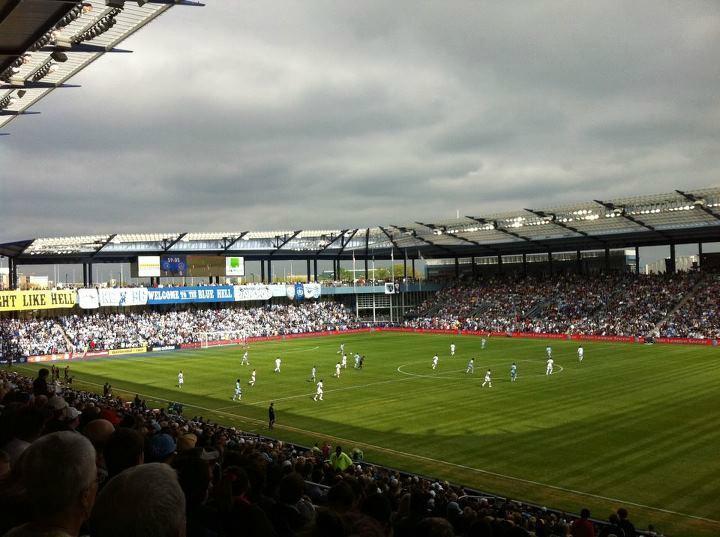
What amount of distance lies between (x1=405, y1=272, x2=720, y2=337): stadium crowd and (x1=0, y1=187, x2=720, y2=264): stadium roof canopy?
5.06 metres

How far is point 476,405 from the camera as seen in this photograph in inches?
1304

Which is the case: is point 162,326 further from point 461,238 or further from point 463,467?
point 463,467

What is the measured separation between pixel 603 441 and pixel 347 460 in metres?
12.1

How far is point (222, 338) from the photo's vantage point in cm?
7581

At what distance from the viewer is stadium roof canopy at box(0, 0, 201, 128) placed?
14.1 meters

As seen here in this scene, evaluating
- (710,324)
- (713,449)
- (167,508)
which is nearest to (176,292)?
(710,324)

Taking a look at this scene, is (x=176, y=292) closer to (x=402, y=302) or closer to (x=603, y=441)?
(x=402, y=302)

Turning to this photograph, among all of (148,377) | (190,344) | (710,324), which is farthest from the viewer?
(190,344)

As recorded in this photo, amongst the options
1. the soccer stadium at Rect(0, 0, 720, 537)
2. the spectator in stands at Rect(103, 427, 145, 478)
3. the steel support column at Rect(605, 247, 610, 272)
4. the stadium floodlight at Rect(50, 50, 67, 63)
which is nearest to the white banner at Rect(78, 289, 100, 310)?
the soccer stadium at Rect(0, 0, 720, 537)

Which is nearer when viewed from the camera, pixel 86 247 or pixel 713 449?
pixel 713 449

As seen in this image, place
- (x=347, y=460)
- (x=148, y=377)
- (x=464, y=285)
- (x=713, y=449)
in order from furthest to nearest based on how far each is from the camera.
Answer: (x=464, y=285)
(x=148, y=377)
(x=713, y=449)
(x=347, y=460)

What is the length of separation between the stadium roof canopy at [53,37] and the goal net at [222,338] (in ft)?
163

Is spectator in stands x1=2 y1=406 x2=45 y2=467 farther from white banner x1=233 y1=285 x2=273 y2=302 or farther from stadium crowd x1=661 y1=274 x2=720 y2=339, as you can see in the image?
white banner x1=233 y1=285 x2=273 y2=302

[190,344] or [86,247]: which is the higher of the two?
[86,247]
